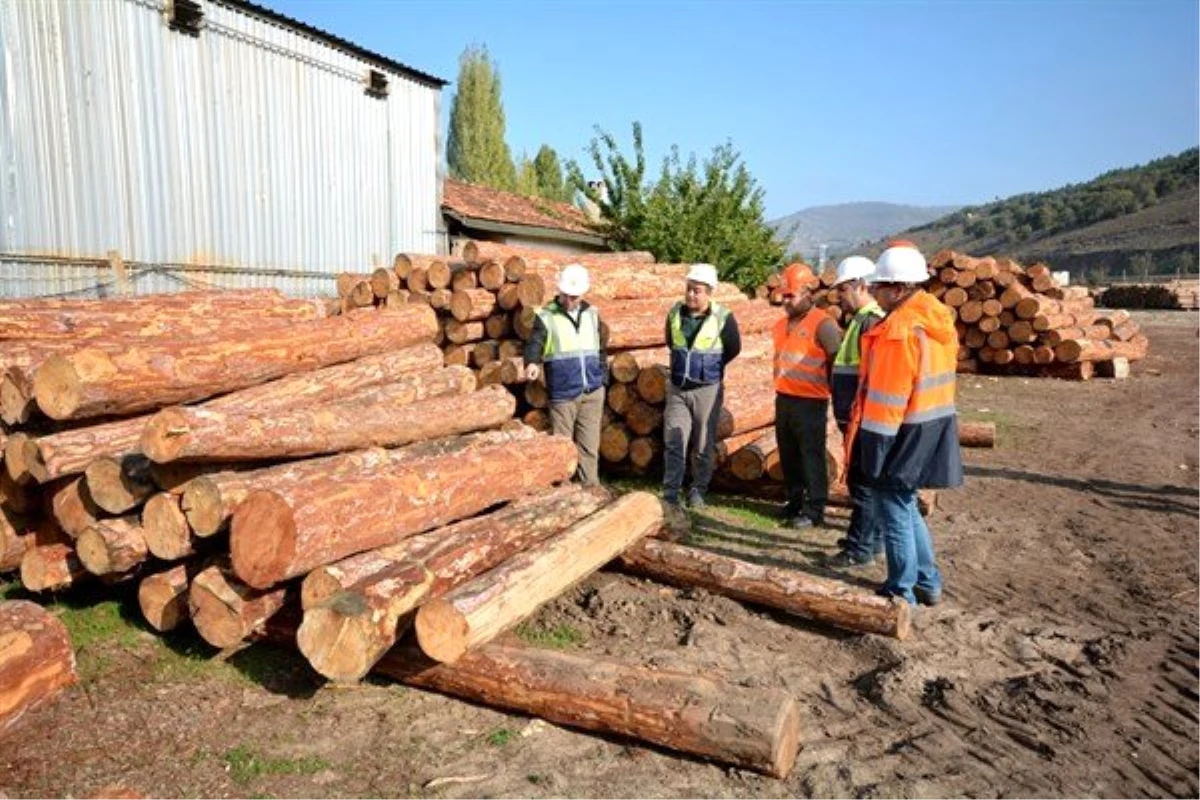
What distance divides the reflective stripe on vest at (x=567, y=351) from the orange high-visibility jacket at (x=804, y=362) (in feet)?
5.18

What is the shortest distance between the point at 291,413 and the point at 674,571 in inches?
102

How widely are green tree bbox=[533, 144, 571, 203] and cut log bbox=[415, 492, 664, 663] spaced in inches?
1444

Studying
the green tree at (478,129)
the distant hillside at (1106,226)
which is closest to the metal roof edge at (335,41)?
the green tree at (478,129)

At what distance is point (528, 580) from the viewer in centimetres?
426

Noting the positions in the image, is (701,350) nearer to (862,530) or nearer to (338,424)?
(862,530)

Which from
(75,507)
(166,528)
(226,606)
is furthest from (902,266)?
(75,507)

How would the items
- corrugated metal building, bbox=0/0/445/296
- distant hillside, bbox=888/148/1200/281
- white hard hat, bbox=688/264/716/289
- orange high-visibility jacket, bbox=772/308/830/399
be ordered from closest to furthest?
orange high-visibility jacket, bbox=772/308/830/399
white hard hat, bbox=688/264/716/289
corrugated metal building, bbox=0/0/445/296
distant hillside, bbox=888/148/1200/281

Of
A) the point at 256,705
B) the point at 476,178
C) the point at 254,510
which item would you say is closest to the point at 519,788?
the point at 256,705

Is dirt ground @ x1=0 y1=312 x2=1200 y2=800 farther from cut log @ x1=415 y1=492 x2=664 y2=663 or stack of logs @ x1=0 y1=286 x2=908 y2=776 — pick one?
cut log @ x1=415 y1=492 x2=664 y2=663

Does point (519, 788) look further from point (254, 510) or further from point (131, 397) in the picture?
point (131, 397)

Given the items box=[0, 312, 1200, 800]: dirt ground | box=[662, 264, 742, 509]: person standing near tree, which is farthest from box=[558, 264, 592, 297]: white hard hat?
box=[0, 312, 1200, 800]: dirt ground

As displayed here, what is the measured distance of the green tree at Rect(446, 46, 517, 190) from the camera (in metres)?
38.3

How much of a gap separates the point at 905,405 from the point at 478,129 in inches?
1467

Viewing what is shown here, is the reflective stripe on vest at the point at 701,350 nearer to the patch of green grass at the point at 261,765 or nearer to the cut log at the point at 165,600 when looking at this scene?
the cut log at the point at 165,600
